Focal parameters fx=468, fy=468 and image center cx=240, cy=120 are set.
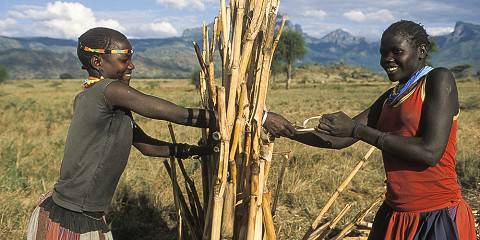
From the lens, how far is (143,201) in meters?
4.05

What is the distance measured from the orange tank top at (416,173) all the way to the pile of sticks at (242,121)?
496 mm

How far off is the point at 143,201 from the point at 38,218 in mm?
2163

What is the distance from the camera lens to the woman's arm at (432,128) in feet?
5.34

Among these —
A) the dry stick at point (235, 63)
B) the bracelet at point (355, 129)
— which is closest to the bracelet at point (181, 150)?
the dry stick at point (235, 63)

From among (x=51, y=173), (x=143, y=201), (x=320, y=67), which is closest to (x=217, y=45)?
(x=143, y=201)

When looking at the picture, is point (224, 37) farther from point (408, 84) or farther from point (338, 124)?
point (408, 84)

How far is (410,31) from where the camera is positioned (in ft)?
5.78

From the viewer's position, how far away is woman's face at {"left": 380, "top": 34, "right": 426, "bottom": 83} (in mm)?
1759

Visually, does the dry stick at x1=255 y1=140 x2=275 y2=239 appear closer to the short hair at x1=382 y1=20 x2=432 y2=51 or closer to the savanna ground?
the short hair at x1=382 y1=20 x2=432 y2=51

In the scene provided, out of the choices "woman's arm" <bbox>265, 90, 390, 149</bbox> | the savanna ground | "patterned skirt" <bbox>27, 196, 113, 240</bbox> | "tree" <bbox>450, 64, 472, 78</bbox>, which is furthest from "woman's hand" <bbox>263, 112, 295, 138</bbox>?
"tree" <bbox>450, 64, 472, 78</bbox>

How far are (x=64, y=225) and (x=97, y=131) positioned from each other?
40 centimetres

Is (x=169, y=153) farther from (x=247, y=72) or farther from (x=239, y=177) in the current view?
(x=247, y=72)

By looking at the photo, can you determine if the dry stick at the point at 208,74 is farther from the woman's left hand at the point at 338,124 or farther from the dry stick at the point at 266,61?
the woman's left hand at the point at 338,124

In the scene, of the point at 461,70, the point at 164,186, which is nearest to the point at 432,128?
the point at 164,186
